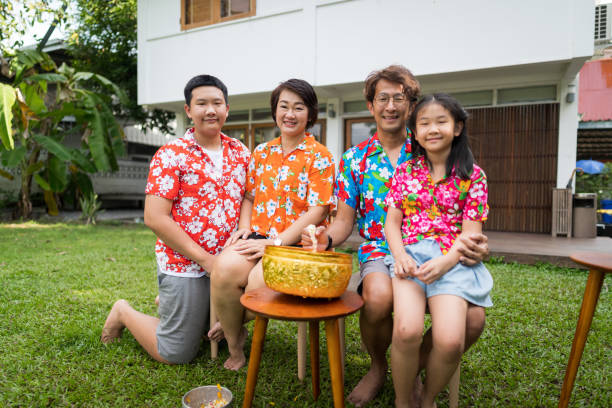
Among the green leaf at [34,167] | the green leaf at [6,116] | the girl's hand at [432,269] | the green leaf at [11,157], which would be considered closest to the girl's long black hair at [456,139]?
the girl's hand at [432,269]

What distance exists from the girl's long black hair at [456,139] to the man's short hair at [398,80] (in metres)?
0.21

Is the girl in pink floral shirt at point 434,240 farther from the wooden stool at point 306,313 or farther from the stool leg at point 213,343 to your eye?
the stool leg at point 213,343

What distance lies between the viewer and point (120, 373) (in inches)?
90.4

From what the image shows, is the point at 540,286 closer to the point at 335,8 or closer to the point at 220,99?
the point at 220,99

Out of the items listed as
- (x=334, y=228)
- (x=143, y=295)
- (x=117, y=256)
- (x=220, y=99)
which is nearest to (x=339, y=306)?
(x=334, y=228)

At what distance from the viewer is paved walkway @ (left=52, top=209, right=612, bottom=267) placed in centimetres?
502

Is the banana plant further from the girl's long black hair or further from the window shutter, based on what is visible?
the girl's long black hair

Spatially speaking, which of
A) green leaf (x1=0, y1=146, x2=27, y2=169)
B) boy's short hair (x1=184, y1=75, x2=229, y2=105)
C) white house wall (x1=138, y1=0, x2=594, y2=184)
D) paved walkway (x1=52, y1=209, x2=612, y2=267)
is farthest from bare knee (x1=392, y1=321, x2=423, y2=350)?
green leaf (x1=0, y1=146, x2=27, y2=169)

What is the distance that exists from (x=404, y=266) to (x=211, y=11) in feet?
27.3

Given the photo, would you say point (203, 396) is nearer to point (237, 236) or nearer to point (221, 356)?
point (221, 356)

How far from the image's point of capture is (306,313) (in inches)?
60.0

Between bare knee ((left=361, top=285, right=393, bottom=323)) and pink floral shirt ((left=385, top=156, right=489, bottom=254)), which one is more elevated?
pink floral shirt ((left=385, top=156, right=489, bottom=254))

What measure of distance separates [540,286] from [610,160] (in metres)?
11.2

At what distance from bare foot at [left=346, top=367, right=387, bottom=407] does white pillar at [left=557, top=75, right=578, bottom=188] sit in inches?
255
